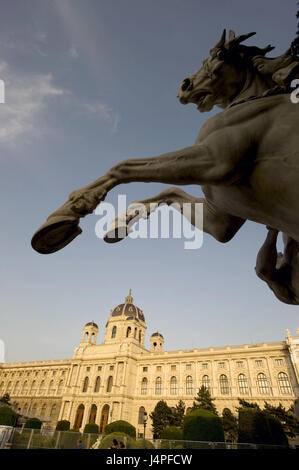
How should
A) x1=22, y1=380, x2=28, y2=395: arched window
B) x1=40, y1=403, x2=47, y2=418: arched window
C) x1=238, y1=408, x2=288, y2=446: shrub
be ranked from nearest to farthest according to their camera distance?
x1=238, y1=408, x2=288, y2=446: shrub, x1=40, y1=403, x2=47, y2=418: arched window, x1=22, y1=380, x2=28, y2=395: arched window

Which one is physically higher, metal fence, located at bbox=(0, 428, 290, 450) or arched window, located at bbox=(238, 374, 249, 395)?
arched window, located at bbox=(238, 374, 249, 395)

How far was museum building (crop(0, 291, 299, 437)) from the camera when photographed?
1634 inches

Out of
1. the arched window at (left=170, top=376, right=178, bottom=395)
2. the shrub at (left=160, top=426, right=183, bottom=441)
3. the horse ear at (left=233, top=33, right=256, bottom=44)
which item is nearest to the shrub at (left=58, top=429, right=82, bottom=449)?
the shrub at (left=160, top=426, right=183, bottom=441)

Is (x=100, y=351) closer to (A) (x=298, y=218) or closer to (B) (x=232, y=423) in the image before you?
(B) (x=232, y=423)

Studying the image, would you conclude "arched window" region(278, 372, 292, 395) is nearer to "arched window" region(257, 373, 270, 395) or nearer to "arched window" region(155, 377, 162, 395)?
"arched window" region(257, 373, 270, 395)

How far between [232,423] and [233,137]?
144 feet

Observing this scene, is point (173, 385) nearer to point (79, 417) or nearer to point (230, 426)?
point (230, 426)

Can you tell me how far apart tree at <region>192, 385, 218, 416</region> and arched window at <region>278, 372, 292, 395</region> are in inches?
410

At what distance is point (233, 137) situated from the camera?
2.01 m

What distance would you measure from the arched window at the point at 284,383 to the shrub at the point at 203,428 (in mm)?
24250

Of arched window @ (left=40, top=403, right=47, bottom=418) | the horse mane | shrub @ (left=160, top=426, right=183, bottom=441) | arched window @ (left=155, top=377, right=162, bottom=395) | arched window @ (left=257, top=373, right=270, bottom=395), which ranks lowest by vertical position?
the horse mane

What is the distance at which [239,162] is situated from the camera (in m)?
1.96

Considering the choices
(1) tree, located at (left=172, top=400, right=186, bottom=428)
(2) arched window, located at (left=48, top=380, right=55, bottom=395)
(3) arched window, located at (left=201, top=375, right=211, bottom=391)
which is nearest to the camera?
(1) tree, located at (left=172, top=400, right=186, bottom=428)
